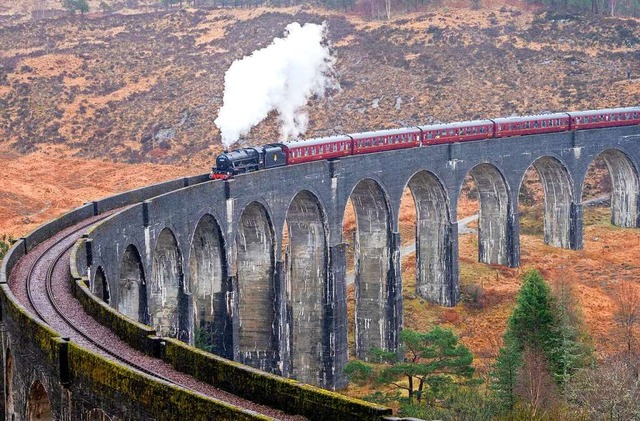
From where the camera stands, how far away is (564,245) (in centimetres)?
7069

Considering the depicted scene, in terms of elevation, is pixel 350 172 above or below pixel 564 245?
above

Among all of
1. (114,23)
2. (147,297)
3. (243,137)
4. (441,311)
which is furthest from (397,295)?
Result: (114,23)

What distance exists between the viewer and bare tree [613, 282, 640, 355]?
176ft

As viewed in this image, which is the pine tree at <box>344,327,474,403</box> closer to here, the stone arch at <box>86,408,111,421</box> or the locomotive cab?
the locomotive cab

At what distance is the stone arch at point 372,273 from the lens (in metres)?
56.3

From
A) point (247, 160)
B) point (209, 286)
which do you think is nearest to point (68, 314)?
point (209, 286)

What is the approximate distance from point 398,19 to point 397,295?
55155 millimetres

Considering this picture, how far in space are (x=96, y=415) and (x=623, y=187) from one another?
55.6 metres

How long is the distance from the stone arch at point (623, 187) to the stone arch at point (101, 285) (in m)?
43.2

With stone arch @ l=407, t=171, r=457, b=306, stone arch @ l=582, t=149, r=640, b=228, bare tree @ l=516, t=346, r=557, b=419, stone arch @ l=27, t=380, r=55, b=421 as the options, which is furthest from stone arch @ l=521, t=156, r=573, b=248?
stone arch @ l=27, t=380, r=55, b=421

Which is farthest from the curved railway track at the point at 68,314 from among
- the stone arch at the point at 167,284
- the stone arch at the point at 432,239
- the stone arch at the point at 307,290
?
the stone arch at the point at 432,239

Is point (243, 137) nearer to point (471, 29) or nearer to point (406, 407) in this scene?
point (471, 29)

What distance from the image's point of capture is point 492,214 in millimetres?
66125

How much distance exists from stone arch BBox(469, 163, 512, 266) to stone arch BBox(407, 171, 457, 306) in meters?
4.98
